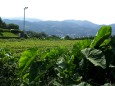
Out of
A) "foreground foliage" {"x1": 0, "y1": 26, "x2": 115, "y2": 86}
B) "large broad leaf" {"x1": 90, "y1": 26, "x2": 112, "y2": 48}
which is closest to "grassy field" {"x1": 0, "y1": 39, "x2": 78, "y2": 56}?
"foreground foliage" {"x1": 0, "y1": 26, "x2": 115, "y2": 86}

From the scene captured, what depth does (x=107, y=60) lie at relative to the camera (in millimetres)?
2354

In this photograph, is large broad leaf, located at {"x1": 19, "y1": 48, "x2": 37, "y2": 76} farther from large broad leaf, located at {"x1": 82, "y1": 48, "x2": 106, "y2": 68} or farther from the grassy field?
the grassy field

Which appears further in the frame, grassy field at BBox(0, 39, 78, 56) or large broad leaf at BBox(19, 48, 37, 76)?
grassy field at BBox(0, 39, 78, 56)

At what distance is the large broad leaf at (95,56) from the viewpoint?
2216mm

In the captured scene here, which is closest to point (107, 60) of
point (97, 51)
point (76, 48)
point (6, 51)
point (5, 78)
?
point (97, 51)

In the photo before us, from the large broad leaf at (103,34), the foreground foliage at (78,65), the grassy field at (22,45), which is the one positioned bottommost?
the grassy field at (22,45)

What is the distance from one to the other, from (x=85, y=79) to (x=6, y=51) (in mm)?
1641

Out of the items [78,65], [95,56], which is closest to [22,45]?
[78,65]

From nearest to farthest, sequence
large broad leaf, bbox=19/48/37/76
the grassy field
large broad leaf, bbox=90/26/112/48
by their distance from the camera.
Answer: large broad leaf, bbox=90/26/112/48 < large broad leaf, bbox=19/48/37/76 < the grassy field

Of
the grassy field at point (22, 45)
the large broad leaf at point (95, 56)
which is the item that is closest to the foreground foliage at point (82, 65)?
the large broad leaf at point (95, 56)

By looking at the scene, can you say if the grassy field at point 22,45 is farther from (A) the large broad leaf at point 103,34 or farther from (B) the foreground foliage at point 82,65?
(A) the large broad leaf at point 103,34

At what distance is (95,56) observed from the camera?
227 cm

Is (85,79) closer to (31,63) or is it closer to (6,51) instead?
(31,63)

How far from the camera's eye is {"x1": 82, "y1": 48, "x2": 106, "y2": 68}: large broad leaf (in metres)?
2.22
